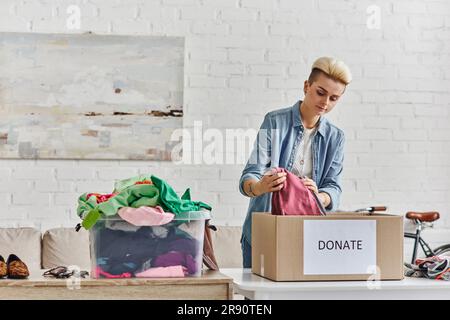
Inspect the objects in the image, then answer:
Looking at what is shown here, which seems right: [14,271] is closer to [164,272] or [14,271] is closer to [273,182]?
[164,272]

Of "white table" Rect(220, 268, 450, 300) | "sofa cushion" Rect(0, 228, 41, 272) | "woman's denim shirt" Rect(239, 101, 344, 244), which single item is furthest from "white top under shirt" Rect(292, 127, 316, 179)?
"sofa cushion" Rect(0, 228, 41, 272)

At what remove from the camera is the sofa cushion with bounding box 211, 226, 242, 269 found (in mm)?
3758

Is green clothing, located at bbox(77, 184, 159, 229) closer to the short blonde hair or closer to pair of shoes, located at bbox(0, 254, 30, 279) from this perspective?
pair of shoes, located at bbox(0, 254, 30, 279)

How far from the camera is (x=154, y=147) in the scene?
13.3ft

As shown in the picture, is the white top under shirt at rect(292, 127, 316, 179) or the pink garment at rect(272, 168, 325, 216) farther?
the white top under shirt at rect(292, 127, 316, 179)

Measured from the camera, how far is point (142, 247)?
187cm

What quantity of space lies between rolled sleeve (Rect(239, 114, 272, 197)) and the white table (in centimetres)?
57

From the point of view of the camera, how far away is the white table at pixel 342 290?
1.88 meters

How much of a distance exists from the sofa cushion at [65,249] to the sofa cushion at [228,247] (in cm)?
A: 63

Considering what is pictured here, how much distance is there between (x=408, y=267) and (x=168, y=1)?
2.34 metres

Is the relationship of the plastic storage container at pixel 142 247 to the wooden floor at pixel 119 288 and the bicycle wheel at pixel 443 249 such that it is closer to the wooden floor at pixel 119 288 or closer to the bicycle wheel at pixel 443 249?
the wooden floor at pixel 119 288

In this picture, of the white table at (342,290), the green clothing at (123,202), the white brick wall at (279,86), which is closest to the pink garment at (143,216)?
the green clothing at (123,202)

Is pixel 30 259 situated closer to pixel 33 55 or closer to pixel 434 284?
pixel 33 55
